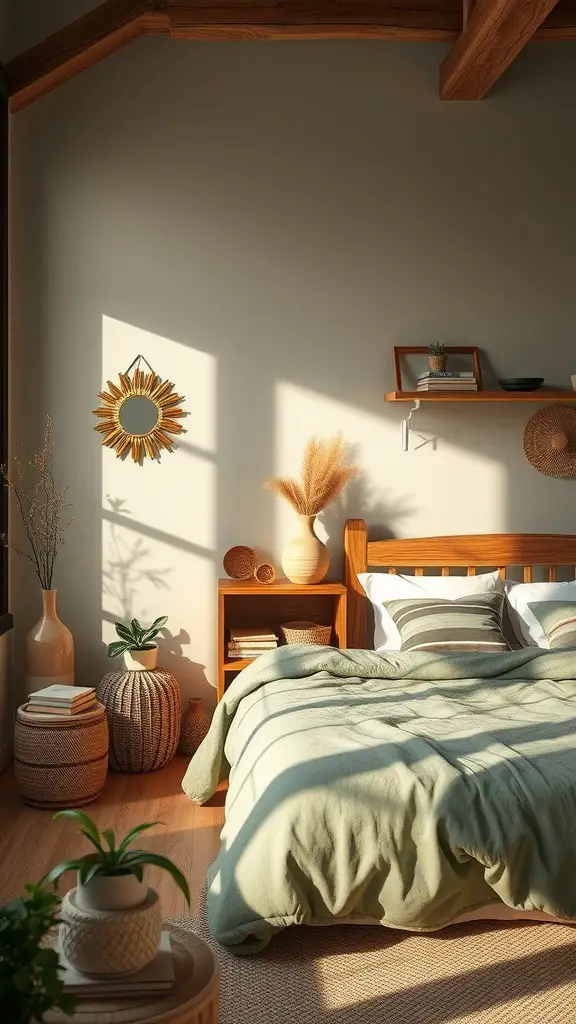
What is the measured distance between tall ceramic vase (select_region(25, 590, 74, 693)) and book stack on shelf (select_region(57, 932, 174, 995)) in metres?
2.60

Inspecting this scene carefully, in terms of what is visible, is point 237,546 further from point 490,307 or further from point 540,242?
point 540,242

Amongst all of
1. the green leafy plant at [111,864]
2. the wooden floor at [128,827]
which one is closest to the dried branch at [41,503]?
the wooden floor at [128,827]

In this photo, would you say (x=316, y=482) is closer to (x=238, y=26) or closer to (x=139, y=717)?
(x=139, y=717)

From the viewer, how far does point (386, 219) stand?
15.5ft

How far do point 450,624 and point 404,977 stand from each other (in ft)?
5.66

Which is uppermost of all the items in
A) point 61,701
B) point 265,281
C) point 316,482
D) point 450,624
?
point 265,281

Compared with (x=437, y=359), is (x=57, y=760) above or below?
below

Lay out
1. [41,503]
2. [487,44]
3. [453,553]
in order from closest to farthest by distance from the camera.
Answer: [487,44], [41,503], [453,553]

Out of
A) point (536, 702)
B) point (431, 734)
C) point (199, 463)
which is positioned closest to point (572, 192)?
point (199, 463)

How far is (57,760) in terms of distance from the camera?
3830 millimetres

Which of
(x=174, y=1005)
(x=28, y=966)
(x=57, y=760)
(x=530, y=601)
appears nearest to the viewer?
(x=28, y=966)

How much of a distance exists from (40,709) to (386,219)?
260 cm

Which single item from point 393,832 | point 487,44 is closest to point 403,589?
point 393,832

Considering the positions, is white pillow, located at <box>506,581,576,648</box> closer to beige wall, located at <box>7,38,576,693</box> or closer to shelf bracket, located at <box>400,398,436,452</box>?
beige wall, located at <box>7,38,576,693</box>
